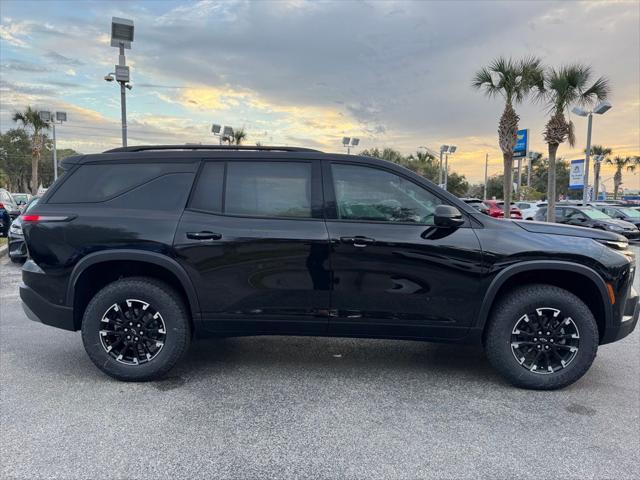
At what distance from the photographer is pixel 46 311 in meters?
3.97

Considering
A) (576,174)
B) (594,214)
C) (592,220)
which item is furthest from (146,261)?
(576,174)

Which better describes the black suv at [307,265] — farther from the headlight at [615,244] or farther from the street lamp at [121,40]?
the street lamp at [121,40]

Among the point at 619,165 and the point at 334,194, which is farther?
the point at 619,165

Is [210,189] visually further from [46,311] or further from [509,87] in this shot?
[509,87]

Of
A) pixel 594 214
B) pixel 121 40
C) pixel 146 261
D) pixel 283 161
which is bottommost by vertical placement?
pixel 146 261

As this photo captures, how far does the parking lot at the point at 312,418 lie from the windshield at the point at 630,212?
1674 centimetres

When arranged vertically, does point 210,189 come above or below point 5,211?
above

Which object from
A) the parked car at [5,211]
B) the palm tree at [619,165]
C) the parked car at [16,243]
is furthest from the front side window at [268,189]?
the palm tree at [619,165]

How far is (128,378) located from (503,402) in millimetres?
2968

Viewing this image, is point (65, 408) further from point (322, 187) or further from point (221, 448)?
point (322, 187)

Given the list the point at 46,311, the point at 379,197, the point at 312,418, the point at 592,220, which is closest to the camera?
the point at 312,418

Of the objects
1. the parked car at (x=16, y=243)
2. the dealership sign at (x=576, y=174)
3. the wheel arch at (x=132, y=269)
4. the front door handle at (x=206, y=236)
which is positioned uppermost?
the dealership sign at (x=576, y=174)

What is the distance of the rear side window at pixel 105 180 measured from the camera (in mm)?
3971

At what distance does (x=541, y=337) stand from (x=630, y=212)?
61.2 feet
